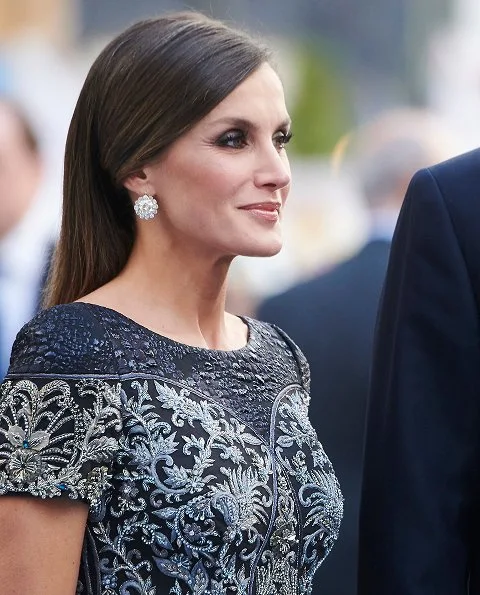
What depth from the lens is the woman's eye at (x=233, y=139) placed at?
2105 mm

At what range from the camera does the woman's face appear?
2.09m

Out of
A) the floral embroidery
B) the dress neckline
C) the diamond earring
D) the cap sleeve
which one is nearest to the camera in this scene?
the floral embroidery

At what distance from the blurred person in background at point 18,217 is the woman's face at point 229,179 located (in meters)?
1.41

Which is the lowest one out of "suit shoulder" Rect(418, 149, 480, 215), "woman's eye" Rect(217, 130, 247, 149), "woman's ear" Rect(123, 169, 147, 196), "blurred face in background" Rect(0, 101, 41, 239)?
"suit shoulder" Rect(418, 149, 480, 215)

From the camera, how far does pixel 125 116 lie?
7.02 ft

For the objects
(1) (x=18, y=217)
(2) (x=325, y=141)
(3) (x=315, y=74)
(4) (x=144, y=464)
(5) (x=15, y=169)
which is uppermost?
(3) (x=315, y=74)

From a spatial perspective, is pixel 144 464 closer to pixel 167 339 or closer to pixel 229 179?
pixel 167 339

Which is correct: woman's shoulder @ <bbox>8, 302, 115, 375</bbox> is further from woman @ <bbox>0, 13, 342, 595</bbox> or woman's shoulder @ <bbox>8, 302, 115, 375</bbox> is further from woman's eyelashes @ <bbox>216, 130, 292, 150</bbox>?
woman's eyelashes @ <bbox>216, 130, 292, 150</bbox>

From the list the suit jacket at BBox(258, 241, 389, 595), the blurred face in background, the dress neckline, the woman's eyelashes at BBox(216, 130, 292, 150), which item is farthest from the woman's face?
the blurred face in background

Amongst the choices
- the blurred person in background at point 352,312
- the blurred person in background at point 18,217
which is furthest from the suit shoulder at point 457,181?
the blurred person in background at point 18,217

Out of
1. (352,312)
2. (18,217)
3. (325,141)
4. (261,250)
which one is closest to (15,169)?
(18,217)

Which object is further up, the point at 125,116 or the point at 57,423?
the point at 125,116

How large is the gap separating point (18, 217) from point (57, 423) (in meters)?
1.78

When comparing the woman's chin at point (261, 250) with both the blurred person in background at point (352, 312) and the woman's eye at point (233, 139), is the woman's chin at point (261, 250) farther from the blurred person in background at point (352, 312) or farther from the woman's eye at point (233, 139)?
the blurred person in background at point (352, 312)
